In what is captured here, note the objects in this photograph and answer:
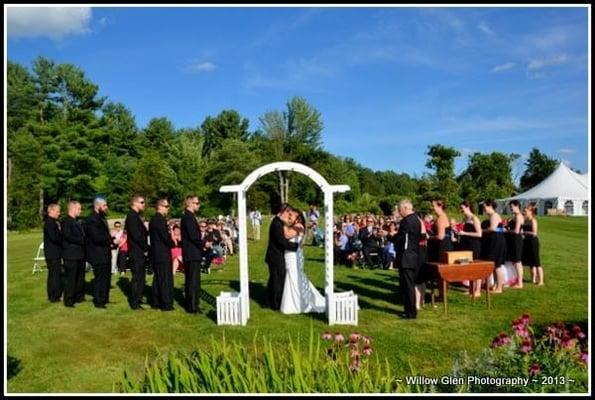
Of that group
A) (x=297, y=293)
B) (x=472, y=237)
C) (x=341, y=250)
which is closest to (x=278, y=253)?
(x=297, y=293)

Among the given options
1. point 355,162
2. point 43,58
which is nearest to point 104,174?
point 43,58

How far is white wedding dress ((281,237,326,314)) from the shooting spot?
9.85 metres

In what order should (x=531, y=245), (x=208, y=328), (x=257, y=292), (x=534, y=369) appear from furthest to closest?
(x=257, y=292), (x=531, y=245), (x=208, y=328), (x=534, y=369)

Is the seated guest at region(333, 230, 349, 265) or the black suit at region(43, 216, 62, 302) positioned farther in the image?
the seated guest at region(333, 230, 349, 265)

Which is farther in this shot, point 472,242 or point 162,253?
point 472,242

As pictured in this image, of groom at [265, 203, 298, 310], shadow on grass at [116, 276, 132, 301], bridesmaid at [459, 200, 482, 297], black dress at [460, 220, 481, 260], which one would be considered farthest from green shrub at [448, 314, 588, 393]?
shadow on grass at [116, 276, 132, 301]

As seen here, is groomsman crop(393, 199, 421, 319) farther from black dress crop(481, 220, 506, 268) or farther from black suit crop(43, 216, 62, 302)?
black suit crop(43, 216, 62, 302)

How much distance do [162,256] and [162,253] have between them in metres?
0.06

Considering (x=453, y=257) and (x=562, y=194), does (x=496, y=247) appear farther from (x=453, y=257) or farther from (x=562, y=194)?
(x=562, y=194)

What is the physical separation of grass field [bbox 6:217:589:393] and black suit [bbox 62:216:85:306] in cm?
35

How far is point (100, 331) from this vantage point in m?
8.81

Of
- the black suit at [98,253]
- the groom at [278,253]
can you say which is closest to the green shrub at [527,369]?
the groom at [278,253]

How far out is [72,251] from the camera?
35.4 feet

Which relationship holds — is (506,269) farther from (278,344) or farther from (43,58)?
(43,58)
